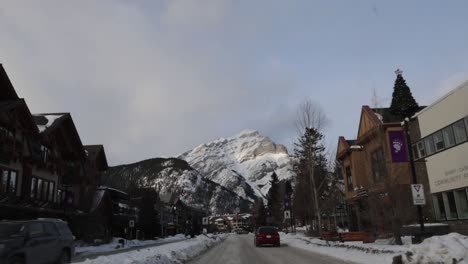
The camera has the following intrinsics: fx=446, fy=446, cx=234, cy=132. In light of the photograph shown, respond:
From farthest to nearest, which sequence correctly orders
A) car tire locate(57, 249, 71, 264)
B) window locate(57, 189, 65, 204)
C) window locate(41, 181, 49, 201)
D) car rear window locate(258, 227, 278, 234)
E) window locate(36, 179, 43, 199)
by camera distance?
window locate(57, 189, 65, 204) → window locate(41, 181, 49, 201) → window locate(36, 179, 43, 199) → car rear window locate(258, 227, 278, 234) → car tire locate(57, 249, 71, 264)

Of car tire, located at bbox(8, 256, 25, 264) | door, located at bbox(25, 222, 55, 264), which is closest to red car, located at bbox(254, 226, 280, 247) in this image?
door, located at bbox(25, 222, 55, 264)

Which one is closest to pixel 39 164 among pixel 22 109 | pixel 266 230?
pixel 22 109

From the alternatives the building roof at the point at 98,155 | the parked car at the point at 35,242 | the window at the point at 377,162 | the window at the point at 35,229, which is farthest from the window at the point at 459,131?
the building roof at the point at 98,155

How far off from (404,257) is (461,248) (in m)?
2.01

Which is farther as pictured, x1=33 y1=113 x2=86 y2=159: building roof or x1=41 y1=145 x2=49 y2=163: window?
x1=33 y1=113 x2=86 y2=159: building roof

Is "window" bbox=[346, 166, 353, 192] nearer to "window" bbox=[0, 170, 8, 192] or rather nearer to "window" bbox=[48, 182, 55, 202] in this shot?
"window" bbox=[48, 182, 55, 202]

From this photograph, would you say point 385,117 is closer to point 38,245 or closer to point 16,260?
point 38,245

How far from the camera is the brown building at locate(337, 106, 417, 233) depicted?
2642 centimetres

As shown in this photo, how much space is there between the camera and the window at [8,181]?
34344 mm

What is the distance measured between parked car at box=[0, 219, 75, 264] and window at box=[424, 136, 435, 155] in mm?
21490

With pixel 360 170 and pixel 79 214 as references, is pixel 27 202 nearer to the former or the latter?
pixel 79 214

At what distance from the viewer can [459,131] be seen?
24.3m

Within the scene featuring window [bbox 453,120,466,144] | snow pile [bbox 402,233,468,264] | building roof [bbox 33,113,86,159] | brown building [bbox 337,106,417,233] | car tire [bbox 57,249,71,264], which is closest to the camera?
A: snow pile [bbox 402,233,468,264]

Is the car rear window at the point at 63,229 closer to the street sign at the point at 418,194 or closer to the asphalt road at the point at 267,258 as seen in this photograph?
the asphalt road at the point at 267,258
